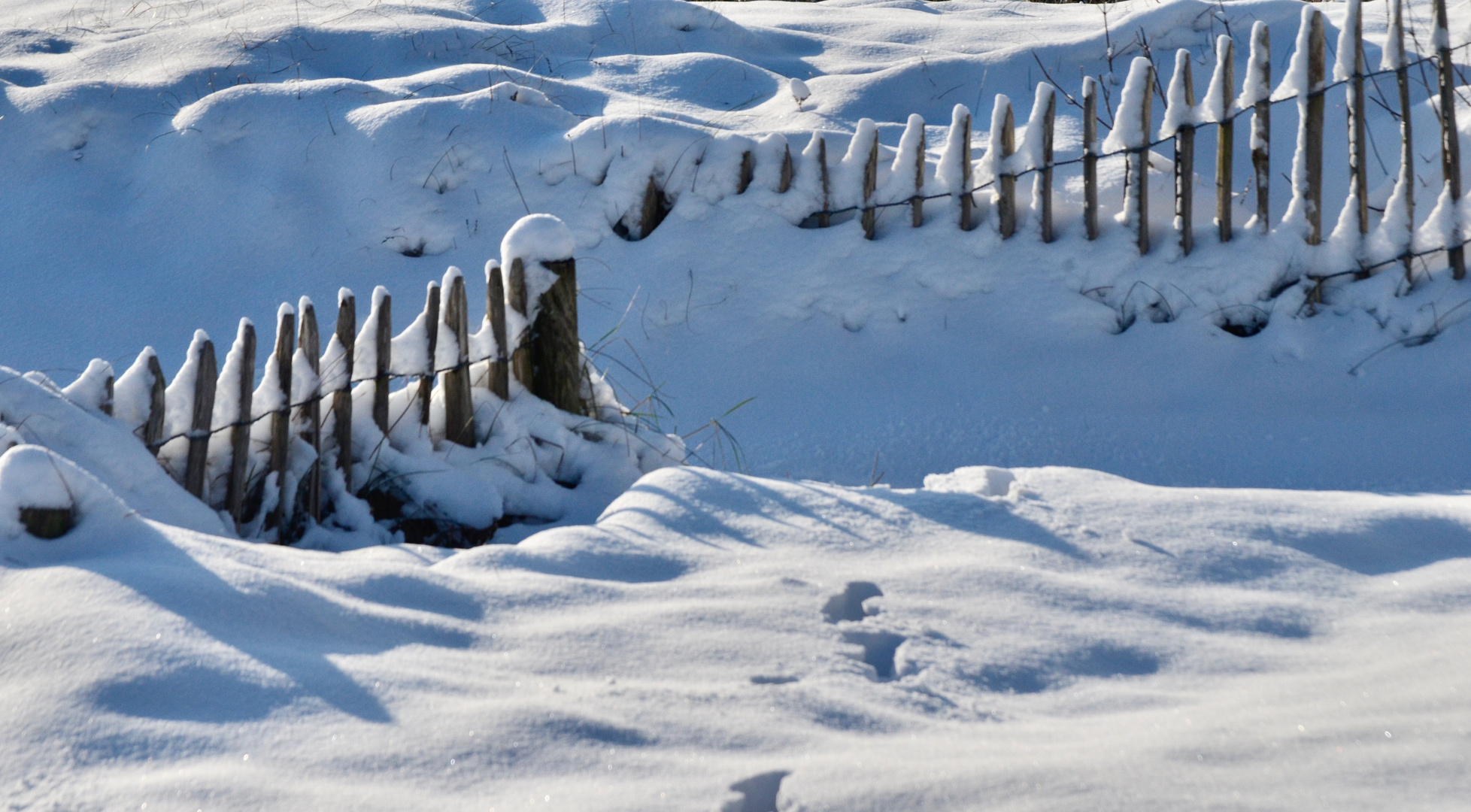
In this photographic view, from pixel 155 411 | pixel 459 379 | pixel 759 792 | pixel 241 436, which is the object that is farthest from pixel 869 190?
pixel 759 792

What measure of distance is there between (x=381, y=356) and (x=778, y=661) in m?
1.64

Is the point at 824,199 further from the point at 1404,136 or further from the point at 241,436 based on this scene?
the point at 241,436

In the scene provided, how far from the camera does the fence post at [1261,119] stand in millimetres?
4129

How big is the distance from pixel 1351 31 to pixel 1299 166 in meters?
0.53

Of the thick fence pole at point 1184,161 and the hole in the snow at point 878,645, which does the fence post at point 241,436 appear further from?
the thick fence pole at point 1184,161

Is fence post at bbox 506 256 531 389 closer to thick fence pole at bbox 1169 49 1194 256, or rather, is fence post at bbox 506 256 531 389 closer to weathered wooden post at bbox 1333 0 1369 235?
thick fence pole at bbox 1169 49 1194 256

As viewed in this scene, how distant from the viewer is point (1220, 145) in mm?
4277

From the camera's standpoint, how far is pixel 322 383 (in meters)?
2.85

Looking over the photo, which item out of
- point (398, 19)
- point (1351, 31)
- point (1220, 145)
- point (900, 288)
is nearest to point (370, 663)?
point (900, 288)

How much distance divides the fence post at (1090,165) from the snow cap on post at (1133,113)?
0.08m

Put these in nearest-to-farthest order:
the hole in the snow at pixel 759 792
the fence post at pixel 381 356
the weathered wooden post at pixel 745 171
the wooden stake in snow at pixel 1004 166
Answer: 1. the hole in the snow at pixel 759 792
2. the fence post at pixel 381 356
3. the wooden stake in snow at pixel 1004 166
4. the weathered wooden post at pixel 745 171

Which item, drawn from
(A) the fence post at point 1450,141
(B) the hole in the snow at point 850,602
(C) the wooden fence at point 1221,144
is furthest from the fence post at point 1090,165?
(B) the hole in the snow at point 850,602

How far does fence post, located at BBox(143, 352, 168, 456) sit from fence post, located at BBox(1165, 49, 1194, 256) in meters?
3.73

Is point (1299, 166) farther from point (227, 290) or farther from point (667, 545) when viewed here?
point (227, 290)
